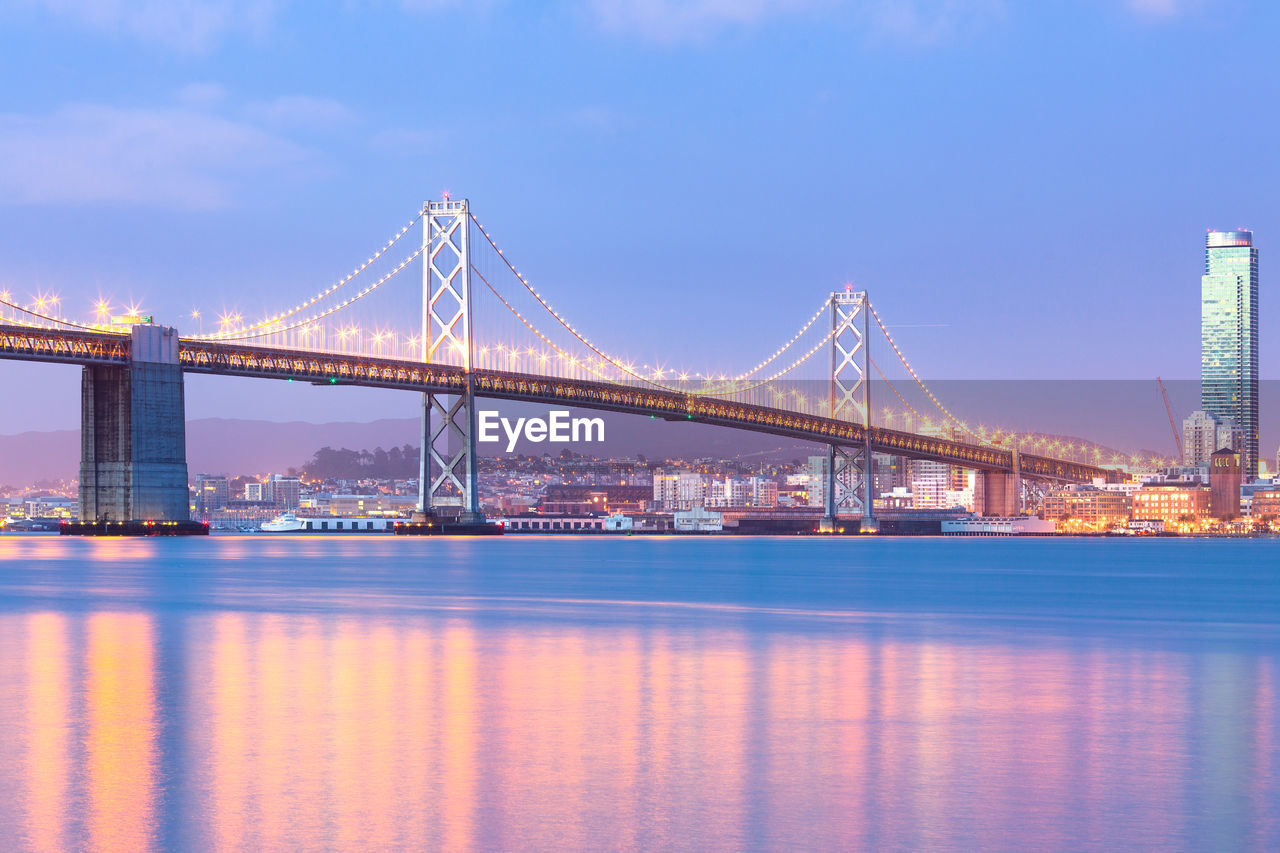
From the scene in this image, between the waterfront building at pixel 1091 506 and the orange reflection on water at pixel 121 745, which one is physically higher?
the orange reflection on water at pixel 121 745

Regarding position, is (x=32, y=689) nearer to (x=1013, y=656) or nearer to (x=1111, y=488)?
(x=1013, y=656)

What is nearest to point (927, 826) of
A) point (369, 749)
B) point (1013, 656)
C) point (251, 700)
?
point (369, 749)

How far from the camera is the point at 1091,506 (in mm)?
127625

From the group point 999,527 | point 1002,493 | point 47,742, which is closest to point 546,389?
point 1002,493

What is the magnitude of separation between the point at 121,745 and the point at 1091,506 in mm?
125015

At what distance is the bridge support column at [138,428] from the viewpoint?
55.0 metres

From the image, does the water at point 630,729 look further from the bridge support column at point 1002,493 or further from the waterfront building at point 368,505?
the waterfront building at point 368,505

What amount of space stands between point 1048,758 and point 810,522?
3956 inches

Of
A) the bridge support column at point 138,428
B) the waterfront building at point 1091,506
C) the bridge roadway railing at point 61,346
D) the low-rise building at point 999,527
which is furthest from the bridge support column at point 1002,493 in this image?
the bridge roadway railing at point 61,346

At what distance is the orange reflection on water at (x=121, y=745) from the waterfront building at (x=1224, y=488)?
13414 cm

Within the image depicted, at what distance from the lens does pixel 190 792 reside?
7.68 m

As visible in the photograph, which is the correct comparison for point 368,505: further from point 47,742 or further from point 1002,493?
point 47,742

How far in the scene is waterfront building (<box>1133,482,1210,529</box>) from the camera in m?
129

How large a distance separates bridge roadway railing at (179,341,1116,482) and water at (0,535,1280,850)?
1420 inches
